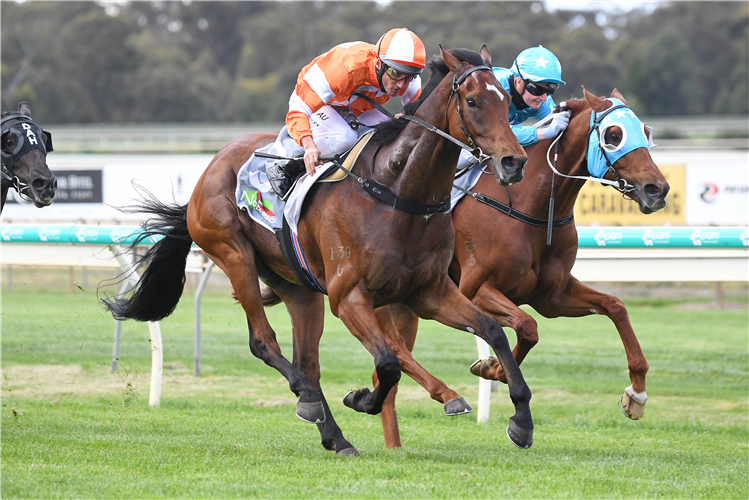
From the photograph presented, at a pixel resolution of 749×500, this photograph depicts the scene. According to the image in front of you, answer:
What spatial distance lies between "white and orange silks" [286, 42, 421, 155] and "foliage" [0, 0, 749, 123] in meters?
33.3

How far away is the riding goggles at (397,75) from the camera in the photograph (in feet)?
14.0

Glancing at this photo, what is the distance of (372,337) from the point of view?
417 cm

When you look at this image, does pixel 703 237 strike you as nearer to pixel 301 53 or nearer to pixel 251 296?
pixel 251 296

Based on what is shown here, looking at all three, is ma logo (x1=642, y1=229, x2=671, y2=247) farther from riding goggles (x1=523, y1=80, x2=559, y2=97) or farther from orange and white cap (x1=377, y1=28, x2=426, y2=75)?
orange and white cap (x1=377, y1=28, x2=426, y2=75)

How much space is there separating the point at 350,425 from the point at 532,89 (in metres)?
2.49

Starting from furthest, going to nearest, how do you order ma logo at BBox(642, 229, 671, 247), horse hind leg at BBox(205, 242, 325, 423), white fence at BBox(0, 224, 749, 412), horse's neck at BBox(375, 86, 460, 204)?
white fence at BBox(0, 224, 749, 412) < ma logo at BBox(642, 229, 671, 247) < horse hind leg at BBox(205, 242, 325, 423) < horse's neck at BBox(375, 86, 460, 204)

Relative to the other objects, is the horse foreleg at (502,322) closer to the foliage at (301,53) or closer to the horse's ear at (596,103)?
the horse's ear at (596,103)

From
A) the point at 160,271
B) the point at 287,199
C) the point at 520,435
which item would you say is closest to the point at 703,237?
the point at 520,435

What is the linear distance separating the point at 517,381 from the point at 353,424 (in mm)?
2211

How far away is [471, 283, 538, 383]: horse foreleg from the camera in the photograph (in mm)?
4617

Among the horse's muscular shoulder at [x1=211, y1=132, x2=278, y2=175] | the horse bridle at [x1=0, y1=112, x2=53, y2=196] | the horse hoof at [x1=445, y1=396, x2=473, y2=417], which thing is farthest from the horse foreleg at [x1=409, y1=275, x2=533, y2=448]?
the horse bridle at [x1=0, y1=112, x2=53, y2=196]

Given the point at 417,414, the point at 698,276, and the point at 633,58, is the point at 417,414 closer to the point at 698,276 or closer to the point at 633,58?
the point at 698,276

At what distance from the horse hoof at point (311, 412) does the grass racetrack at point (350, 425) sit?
0.22 meters

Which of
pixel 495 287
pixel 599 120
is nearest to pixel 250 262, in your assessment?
pixel 495 287
